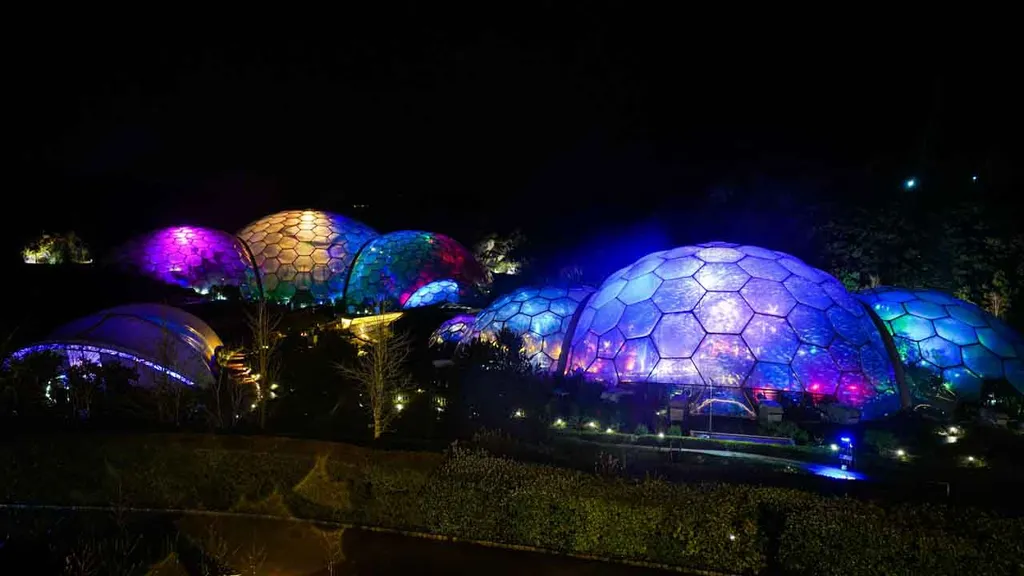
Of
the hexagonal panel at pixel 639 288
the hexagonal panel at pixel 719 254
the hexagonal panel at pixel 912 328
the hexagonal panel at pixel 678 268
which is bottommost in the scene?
the hexagonal panel at pixel 912 328

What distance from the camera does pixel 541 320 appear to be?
16297mm

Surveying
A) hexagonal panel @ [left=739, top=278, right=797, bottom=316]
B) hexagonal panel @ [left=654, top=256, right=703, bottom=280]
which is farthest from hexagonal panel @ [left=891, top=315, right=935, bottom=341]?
hexagonal panel @ [left=654, top=256, right=703, bottom=280]

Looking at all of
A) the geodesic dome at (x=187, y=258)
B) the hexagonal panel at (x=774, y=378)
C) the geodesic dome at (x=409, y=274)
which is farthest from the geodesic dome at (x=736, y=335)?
the geodesic dome at (x=187, y=258)

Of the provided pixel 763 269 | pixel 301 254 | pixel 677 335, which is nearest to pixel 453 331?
pixel 677 335

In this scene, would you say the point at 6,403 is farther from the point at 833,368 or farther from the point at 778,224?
the point at 778,224

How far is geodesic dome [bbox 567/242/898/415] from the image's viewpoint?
11898mm

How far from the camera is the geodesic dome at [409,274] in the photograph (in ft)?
86.8

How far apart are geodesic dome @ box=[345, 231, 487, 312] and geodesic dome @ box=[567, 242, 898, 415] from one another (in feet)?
43.4

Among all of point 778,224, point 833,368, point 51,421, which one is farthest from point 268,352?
point 778,224

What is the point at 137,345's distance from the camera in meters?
12.8

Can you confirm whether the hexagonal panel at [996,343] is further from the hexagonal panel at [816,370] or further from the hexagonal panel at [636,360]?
the hexagonal panel at [636,360]

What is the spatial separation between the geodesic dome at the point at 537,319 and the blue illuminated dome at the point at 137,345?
6.72 metres

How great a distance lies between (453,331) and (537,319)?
3.17 metres

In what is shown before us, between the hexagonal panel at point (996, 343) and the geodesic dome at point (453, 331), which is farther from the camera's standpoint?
the geodesic dome at point (453, 331)
